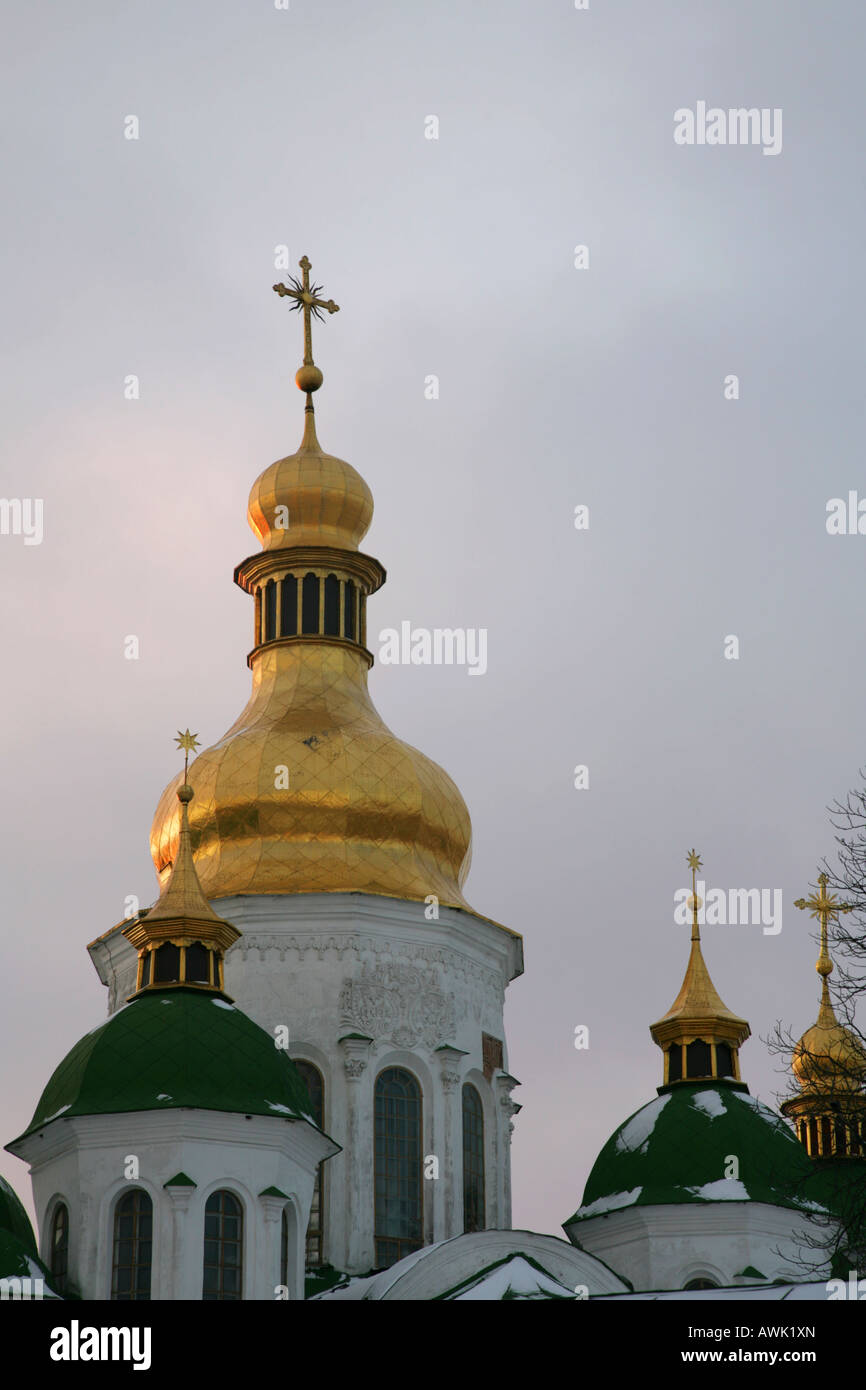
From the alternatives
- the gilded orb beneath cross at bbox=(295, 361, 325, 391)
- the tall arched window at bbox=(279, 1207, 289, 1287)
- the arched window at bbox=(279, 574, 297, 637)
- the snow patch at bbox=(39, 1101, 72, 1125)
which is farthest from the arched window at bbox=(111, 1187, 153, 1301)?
the gilded orb beneath cross at bbox=(295, 361, 325, 391)

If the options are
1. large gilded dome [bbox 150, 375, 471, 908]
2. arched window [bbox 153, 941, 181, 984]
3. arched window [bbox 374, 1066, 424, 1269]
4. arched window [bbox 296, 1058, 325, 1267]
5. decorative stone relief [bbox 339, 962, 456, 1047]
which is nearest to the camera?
arched window [bbox 153, 941, 181, 984]

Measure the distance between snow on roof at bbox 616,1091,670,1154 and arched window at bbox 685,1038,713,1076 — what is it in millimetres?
898

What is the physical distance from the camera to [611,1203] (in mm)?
34031

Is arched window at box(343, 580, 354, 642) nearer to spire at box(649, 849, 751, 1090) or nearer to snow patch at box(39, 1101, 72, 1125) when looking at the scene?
spire at box(649, 849, 751, 1090)

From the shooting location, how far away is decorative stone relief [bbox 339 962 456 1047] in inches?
1346

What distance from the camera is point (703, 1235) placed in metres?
33.2

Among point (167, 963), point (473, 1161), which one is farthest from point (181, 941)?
point (473, 1161)

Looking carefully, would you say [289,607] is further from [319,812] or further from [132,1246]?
[132,1246]

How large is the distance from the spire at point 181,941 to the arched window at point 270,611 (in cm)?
716

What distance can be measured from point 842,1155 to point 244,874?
10.2 m

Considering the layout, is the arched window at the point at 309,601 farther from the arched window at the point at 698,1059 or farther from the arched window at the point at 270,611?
the arched window at the point at 698,1059
